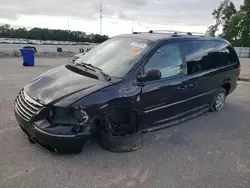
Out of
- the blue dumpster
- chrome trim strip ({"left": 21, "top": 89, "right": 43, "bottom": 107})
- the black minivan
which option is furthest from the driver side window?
the blue dumpster

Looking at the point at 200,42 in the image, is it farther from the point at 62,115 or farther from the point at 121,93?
the point at 62,115

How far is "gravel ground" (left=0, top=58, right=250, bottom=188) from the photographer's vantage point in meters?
2.85

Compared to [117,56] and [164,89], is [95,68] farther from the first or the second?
[164,89]

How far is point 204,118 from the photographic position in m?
5.30

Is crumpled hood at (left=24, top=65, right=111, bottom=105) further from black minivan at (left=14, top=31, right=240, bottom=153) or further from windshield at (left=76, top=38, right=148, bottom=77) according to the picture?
windshield at (left=76, top=38, right=148, bottom=77)

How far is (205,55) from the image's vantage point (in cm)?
490

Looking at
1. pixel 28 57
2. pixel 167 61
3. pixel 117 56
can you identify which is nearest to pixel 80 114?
pixel 117 56

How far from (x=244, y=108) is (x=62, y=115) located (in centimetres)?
523

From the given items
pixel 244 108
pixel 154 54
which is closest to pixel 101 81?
pixel 154 54

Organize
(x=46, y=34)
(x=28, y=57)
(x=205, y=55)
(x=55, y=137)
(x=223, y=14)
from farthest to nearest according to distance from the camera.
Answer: (x=223, y=14), (x=46, y=34), (x=28, y=57), (x=205, y=55), (x=55, y=137)

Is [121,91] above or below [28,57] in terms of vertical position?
below

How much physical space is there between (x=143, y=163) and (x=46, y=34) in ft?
134

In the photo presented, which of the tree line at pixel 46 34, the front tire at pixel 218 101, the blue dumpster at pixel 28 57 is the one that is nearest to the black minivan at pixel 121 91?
the front tire at pixel 218 101

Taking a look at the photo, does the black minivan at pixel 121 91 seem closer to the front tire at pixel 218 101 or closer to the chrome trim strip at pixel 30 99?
the chrome trim strip at pixel 30 99
